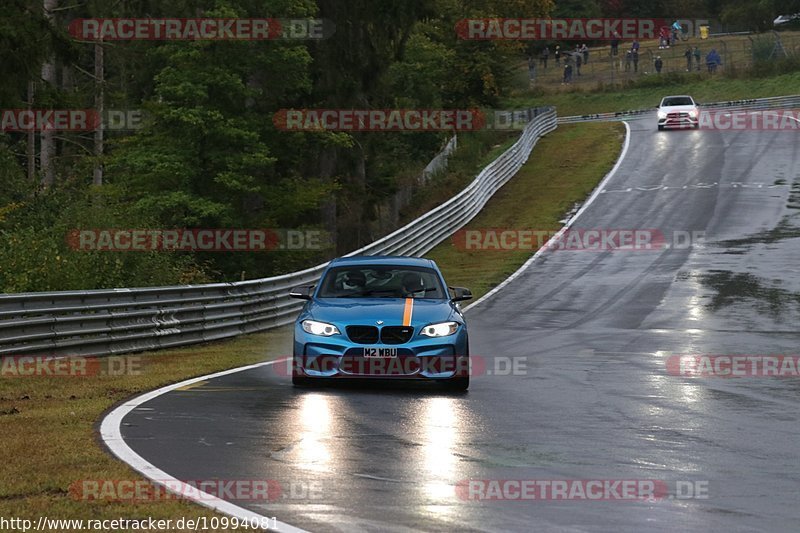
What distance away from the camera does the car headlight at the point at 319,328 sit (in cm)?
1398

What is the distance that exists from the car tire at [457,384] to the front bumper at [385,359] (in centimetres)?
8

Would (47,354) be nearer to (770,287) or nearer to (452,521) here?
(452,521)

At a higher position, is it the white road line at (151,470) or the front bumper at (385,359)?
the front bumper at (385,359)

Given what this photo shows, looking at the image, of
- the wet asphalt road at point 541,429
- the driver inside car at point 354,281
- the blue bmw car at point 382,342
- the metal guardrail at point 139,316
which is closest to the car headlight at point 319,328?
the blue bmw car at point 382,342

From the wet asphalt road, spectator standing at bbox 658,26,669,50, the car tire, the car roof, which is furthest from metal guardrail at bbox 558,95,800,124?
the car tire

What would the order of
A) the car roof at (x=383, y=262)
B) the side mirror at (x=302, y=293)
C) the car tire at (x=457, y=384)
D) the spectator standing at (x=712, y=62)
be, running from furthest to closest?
1. the spectator standing at (x=712, y=62)
2. the car roof at (x=383, y=262)
3. the side mirror at (x=302, y=293)
4. the car tire at (x=457, y=384)

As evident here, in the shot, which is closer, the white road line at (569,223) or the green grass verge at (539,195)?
the white road line at (569,223)

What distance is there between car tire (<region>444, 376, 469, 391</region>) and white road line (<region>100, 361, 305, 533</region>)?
10.1 ft

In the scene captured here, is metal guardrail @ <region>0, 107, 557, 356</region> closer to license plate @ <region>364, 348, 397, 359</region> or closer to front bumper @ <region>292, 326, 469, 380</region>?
front bumper @ <region>292, 326, 469, 380</region>

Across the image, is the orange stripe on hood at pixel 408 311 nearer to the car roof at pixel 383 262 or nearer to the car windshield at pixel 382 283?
the car windshield at pixel 382 283

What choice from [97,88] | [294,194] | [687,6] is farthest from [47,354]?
[687,6]

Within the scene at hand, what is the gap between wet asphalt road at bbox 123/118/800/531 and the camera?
25.2 feet

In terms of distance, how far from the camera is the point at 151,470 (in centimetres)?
875

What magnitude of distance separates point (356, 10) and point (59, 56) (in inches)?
493
